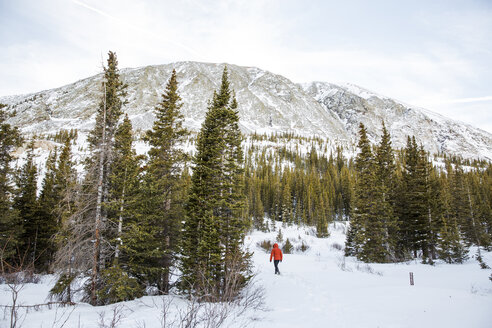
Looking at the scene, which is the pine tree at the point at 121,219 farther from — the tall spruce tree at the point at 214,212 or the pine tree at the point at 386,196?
the pine tree at the point at 386,196

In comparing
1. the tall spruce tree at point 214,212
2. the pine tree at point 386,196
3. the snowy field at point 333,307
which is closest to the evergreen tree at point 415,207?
the pine tree at point 386,196

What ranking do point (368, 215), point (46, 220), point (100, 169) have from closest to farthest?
point (100, 169) → point (368, 215) → point (46, 220)

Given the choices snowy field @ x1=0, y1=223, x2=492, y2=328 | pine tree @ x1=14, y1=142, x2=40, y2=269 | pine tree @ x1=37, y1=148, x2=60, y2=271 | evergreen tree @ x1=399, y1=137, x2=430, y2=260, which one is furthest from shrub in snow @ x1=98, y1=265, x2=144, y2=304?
evergreen tree @ x1=399, y1=137, x2=430, y2=260

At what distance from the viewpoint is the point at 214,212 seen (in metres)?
11.8

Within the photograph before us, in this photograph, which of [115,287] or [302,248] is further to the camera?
[302,248]

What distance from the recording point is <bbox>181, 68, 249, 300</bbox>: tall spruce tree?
1063 cm

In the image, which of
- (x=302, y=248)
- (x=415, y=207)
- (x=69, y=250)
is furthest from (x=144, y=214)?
(x=302, y=248)

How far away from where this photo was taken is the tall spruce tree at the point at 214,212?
10633 mm

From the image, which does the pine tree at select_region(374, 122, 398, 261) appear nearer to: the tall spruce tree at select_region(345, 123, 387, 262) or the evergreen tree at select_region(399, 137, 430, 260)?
the tall spruce tree at select_region(345, 123, 387, 262)

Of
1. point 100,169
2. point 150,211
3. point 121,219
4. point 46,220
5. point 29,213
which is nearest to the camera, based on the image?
point 100,169

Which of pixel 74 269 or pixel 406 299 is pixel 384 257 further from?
pixel 74 269

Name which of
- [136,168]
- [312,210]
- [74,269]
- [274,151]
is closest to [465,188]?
[312,210]

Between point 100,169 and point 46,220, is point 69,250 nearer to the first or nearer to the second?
point 100,169

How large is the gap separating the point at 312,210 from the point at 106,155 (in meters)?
57.2
